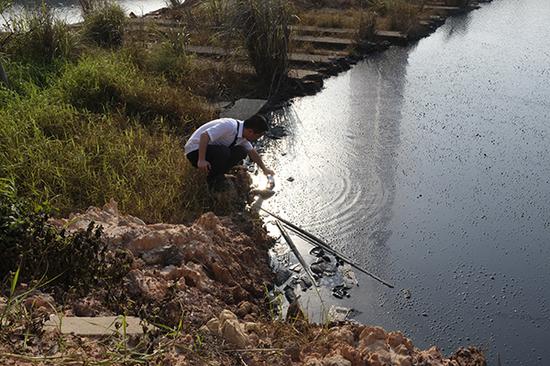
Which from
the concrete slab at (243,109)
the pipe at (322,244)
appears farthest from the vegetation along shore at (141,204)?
the pipe at (322,244)

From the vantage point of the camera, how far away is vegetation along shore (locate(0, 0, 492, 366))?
2324 mm

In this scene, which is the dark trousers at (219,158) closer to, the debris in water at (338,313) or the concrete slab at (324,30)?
the debris in water at (338,313)

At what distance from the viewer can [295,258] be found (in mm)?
3688

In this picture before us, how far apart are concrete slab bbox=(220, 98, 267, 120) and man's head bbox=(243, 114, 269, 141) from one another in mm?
1411

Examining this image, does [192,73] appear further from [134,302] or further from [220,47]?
[134,302]

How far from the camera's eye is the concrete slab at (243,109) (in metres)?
5.37

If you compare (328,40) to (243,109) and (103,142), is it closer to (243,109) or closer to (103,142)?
(243,109)

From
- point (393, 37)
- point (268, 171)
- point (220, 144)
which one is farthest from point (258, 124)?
point (393, 37)

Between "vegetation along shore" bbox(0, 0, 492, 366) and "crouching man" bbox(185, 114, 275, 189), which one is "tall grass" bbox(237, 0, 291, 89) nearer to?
"vegetation along shore" bbox(0, 0, 492, 366)

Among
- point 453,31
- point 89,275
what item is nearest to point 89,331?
point 89,275

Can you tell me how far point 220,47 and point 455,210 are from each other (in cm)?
372

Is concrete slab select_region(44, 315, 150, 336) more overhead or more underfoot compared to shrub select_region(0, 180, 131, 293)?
more underfoot

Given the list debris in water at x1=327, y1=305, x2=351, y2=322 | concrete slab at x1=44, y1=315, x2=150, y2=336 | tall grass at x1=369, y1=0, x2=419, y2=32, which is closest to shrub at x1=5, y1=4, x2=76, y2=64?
debris in water at x1=327, y1=305, x2=351, y2=322

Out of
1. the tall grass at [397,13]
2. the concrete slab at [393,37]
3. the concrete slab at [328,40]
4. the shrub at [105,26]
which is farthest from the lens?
the tall grass at [397,13]
